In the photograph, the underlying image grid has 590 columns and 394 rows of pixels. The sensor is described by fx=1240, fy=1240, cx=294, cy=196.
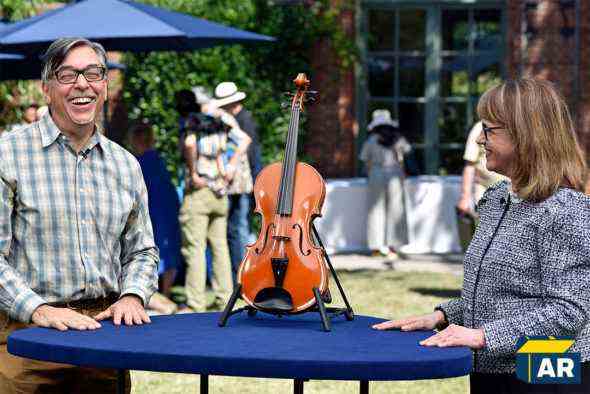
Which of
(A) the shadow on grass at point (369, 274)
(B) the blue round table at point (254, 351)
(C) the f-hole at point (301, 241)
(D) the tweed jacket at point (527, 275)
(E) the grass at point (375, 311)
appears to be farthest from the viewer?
(A) the shadow on grass at point (369, 274)

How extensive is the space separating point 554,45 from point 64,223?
38.9 ft

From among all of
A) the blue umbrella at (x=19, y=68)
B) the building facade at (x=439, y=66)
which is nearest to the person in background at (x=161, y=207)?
the blue umbrella at (x=19, y=68)

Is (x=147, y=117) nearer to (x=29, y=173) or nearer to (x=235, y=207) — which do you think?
(x=235, y=207)

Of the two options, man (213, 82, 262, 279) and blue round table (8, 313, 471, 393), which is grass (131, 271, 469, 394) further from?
blue round table (8, 313, 471, 393)

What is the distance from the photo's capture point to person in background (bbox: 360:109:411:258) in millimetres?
13797

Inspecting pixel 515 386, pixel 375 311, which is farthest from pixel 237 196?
pixel 515 386

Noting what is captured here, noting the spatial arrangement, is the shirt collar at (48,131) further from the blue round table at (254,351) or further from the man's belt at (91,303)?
the blue round table at (254,351)

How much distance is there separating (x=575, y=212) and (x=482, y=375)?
550 mm

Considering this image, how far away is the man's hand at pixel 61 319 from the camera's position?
3574 millimetres

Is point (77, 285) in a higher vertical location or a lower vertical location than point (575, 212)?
lower

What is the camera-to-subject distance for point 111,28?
29.1 ft

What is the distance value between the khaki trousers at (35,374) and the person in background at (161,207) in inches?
210

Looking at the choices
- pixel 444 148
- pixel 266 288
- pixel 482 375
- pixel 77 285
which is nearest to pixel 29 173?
pixel 77 285

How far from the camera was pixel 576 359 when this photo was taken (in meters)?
3.36
